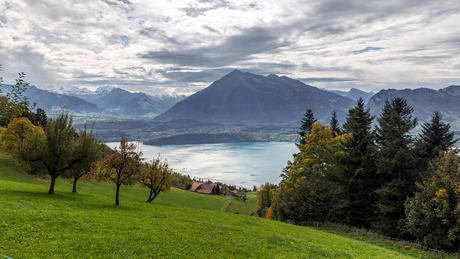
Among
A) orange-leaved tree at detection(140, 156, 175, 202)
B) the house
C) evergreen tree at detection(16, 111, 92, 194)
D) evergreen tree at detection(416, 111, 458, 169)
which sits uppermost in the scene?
evergreen tree at detection(416, 111, 458, 169)

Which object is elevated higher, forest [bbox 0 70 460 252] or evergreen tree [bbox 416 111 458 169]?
evergreen tree [bbox 416 111 458 169]

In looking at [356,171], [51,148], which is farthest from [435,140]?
[51,148]

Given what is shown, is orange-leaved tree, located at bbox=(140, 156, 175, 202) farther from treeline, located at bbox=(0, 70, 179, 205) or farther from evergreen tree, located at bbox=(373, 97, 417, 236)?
evergreen tree, located at bbox=(373, 97, 417, 236)

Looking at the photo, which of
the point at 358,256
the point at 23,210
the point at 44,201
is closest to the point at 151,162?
the point at 44,201

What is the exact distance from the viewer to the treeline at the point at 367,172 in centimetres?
3045

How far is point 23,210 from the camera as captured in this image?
15.3 metres

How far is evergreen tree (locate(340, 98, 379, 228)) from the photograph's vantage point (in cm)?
3394

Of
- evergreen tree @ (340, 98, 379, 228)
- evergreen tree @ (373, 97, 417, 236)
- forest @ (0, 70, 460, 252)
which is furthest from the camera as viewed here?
evergreen tree @ (340, 98, 379, 228)

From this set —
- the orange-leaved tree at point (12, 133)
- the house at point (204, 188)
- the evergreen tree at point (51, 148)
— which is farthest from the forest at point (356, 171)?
the house at point (204, 188)

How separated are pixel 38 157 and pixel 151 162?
42.1 feet

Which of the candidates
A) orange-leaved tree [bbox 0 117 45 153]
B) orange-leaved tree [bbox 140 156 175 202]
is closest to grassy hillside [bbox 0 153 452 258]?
orange-leaved tree [bbox 140 156 175 202]

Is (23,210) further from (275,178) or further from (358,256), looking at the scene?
(275,178)

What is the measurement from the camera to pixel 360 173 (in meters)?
33.9

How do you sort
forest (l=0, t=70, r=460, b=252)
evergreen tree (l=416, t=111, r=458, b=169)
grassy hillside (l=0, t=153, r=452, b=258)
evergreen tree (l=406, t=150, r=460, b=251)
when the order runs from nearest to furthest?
grassy hillside (l=0, t=153, r=452, b=258) < evergreen tree (l=406, t=150, r=460, b=251) < forest (l=0, t=70, r=460, b=252) < evergreen tree (l=416, t=111, r=458, b=169)
